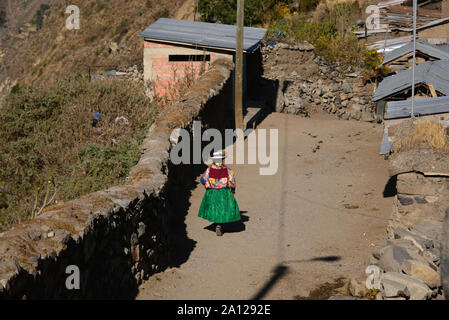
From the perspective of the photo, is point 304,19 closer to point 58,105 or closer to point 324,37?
point 324,37

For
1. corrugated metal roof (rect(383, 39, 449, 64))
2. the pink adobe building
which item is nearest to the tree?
the pink adobe building

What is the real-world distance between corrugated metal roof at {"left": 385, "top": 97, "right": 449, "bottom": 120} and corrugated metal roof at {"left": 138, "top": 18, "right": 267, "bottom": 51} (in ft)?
22.4

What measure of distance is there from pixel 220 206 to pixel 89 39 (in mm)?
46497

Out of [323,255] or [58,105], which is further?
[58,105]

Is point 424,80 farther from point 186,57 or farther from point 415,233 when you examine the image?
point 186,57

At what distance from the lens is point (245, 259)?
8.80 m

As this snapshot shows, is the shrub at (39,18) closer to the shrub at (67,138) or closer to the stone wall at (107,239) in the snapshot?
the shrub at (67,138)

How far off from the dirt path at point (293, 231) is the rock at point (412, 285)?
5.78 ft

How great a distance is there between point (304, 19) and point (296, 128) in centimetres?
1344

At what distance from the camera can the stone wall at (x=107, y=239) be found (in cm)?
477

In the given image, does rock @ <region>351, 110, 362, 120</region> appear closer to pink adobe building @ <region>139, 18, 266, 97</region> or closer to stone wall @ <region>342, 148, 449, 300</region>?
pink adobe building @ <region>139, 18, 266, 97</region>

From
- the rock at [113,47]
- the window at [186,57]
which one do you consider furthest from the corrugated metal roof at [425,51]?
the rock at [113,47]

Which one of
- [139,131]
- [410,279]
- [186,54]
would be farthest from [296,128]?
[410,279]

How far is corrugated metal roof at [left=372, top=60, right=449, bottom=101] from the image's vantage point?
12320mm
